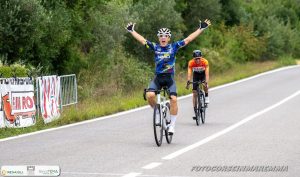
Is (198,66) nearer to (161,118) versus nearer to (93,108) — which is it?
(93,108)

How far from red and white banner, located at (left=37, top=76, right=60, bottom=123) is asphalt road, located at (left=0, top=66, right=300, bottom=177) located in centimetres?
96

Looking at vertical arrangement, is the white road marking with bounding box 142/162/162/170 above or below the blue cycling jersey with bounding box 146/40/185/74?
below

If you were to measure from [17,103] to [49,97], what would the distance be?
5.40 feet

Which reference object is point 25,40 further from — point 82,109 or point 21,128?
point 21,128

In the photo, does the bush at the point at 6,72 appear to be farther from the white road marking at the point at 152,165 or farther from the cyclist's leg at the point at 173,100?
the white road marking at the point at 152,165

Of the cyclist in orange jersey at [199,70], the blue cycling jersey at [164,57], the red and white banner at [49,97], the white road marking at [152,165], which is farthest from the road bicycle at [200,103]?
the white road marking at [152,165]

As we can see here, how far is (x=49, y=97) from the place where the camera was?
58.4ft

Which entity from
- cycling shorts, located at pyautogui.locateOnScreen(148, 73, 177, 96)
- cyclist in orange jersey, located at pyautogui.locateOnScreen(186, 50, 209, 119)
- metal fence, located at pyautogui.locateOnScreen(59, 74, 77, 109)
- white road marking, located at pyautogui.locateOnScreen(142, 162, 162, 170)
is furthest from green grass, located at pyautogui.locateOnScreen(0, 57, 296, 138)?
white road marking, located at pyautogui.locateOnScreen(142, 162, 162, 170)

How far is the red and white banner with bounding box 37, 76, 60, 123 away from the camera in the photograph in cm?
1734

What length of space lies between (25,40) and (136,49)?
12934 millimetres

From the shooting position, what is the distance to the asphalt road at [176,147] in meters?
10.2

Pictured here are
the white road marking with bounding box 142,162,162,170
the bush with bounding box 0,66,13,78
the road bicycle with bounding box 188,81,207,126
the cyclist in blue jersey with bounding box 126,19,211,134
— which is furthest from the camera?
the road bicycle with bounding box 188,81,207,126

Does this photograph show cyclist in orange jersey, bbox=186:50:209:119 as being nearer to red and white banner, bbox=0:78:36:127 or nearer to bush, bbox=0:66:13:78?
red and white banner, bbox=0:78:36:127

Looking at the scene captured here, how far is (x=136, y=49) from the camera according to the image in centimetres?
3462
